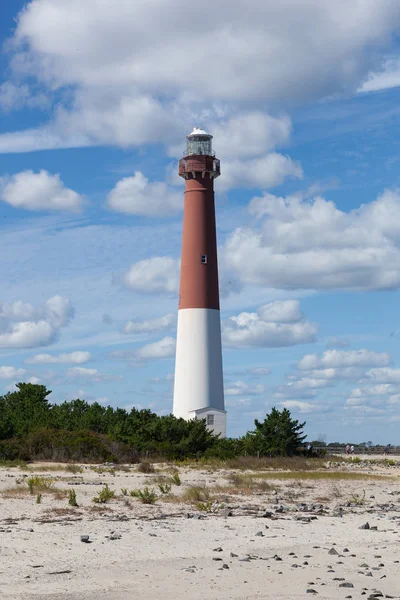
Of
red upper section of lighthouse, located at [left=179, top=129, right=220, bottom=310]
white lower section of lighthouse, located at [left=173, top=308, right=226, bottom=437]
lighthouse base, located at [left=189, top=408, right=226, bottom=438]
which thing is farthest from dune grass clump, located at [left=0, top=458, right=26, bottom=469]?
red upper section of lighthouse, located at [left=179, top=129, right=220, bottom=310]

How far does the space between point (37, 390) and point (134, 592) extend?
44092mm

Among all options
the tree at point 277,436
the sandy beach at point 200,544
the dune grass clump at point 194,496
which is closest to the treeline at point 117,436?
the tree at point 277,436

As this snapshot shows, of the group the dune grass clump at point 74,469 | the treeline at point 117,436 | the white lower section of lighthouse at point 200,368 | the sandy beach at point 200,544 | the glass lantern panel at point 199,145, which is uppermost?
the glass lantern panel at point 199,145

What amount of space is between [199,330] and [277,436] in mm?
7486

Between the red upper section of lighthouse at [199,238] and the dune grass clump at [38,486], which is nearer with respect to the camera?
the dune grass clump at [38,486]

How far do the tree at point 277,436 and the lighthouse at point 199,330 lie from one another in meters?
2.65

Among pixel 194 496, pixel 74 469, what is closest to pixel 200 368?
pixel 74 469

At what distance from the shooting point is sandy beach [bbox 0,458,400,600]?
41.9 ft

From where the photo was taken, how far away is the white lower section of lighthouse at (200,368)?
162 feet

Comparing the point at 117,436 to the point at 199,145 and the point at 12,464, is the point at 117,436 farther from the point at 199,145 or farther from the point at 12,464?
the point at 199,145

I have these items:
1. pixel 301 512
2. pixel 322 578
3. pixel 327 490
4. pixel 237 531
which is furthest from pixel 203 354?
pixel 322 578


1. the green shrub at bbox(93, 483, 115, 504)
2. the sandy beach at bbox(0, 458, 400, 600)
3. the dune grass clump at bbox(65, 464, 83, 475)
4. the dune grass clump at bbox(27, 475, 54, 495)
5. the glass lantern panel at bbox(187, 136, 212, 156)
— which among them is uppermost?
the glass lantern panel at bbox(187, 136, 212, 156)

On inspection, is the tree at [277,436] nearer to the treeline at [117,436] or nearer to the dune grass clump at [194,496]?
the treeline at [117,436]

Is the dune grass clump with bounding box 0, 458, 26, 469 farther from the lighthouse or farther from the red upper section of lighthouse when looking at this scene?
the red upper section of lighthouse
